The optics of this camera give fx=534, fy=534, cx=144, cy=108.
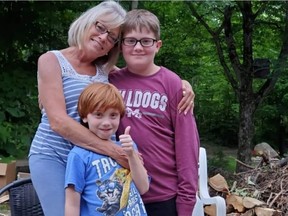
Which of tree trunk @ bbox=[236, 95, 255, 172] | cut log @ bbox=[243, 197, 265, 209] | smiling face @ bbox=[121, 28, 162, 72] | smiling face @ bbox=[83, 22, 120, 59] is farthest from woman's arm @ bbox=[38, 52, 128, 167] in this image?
tree trunk @ bbox=[236, 95, 255, 172]

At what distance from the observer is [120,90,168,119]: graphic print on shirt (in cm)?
182

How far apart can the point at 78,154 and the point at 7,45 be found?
4.67 meters

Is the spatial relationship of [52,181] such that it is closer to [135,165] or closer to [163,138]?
[135,165]

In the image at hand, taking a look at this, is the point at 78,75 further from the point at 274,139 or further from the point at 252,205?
the point at 274,139

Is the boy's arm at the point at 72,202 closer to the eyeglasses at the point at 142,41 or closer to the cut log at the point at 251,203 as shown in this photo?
the eyeglasses at the point at 142,41

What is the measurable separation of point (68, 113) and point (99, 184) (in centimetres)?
27

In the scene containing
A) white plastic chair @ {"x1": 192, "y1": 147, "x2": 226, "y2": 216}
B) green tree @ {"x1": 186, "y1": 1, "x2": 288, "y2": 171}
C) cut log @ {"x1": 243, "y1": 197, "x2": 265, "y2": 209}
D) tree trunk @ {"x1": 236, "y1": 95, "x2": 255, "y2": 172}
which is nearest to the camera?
white plastic chair @ {"x1": 192, "y1": 147, "x2": 226, "y2": 216}

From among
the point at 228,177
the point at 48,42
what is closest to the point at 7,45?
the point at 48,42

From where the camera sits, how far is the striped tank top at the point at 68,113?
175cm

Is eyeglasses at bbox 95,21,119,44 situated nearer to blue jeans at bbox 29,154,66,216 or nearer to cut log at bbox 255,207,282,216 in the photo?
blue jeans at bbox 29,154,66,216

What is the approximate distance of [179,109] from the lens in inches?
71.6

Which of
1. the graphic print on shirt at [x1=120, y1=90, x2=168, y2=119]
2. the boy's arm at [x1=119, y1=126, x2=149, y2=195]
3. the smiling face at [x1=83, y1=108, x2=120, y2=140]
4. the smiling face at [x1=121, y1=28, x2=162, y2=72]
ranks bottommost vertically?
the boy's arm at [x1=119, y1=126, x2=149, y2=195]

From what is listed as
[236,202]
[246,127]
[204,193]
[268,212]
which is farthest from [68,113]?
[246,127]

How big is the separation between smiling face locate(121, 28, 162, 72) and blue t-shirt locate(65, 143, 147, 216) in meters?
0.36
